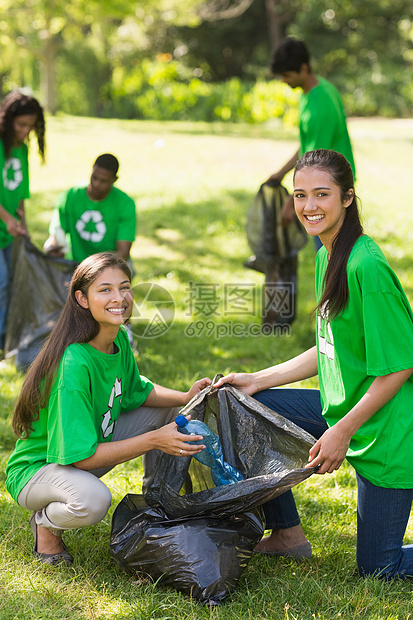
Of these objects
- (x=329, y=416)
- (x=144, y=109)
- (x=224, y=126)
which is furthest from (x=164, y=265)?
(x=144, y=109)

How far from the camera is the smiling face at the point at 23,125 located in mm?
4273

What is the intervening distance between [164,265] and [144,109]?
45.5ft

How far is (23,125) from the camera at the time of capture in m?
4.30

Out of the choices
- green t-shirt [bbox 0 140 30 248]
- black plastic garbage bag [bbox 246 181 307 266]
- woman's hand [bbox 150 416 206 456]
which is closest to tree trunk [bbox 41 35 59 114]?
green t-shirt [bbox 0 140 30 248]

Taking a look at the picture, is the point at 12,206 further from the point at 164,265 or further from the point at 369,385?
the point at 369,385

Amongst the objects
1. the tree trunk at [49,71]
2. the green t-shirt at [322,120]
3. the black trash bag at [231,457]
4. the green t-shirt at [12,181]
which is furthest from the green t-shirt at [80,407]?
the tree trunk at [49,71]

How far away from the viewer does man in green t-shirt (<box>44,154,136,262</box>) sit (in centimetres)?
429

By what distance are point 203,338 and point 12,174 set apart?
5.69 ft

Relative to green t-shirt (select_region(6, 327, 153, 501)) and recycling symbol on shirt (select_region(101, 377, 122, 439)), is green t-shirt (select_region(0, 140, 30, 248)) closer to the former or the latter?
green t-shirt (select_region(6, 327, 153, 501))

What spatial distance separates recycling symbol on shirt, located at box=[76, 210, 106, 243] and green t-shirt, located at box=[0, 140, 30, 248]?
476mm

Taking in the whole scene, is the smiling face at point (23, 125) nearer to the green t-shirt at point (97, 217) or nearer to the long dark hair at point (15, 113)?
the long dark hair at point (15, 113)

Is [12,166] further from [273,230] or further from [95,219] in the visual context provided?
[273,230]

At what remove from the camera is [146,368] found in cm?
430

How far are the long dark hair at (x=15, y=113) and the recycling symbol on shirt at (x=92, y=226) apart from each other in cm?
55
